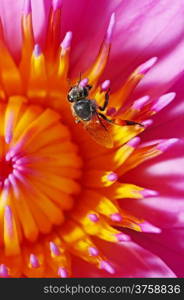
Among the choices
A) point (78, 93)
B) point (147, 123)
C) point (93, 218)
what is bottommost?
point (93, 218)

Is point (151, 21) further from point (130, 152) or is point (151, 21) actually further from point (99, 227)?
point (99, 227)

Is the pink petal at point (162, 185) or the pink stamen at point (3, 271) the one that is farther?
the pink petal at point (162, 185)

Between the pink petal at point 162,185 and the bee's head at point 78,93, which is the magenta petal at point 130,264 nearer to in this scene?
the pink petal at point 162,185

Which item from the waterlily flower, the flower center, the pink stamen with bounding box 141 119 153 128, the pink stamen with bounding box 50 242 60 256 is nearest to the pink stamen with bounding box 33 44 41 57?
the waterlily flower

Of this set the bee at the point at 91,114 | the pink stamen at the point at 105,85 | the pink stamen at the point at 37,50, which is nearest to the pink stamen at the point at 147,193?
the bee at the point at 91,114

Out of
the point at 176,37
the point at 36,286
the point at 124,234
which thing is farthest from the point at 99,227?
the point at 176,37

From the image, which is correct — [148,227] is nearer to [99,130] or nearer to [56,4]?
[99,130]

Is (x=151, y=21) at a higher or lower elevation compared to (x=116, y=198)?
higher

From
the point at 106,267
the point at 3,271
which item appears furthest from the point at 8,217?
the point at 106,267
